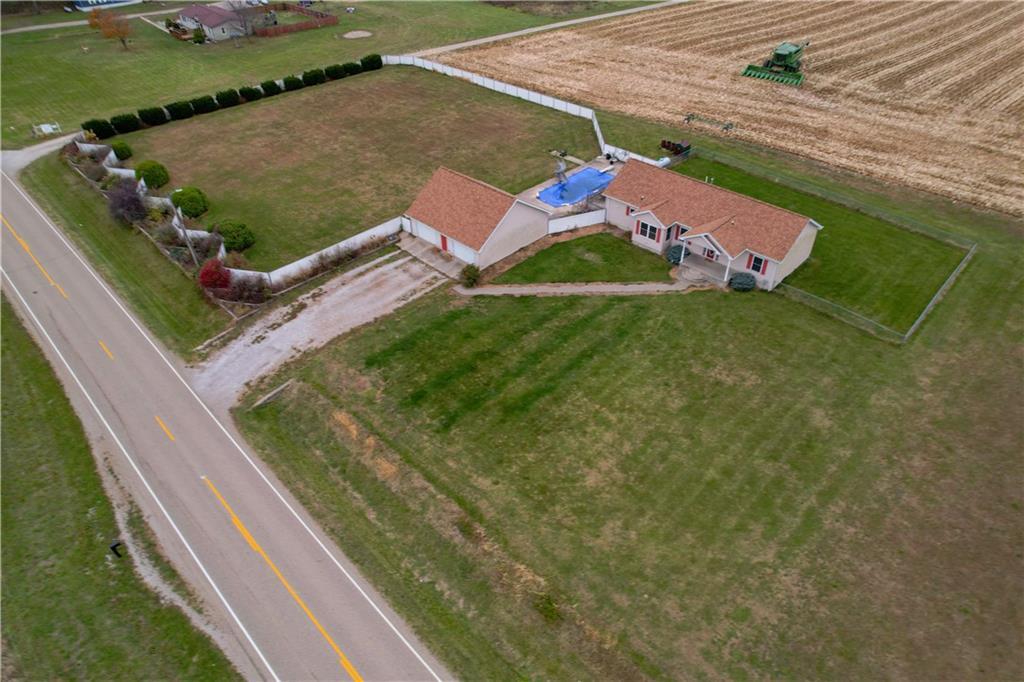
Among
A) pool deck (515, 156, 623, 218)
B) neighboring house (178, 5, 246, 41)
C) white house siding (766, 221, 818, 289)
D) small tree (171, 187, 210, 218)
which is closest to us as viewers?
white house siding (766, 221, 818, 289)

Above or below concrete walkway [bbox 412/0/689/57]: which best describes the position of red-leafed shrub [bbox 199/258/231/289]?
below

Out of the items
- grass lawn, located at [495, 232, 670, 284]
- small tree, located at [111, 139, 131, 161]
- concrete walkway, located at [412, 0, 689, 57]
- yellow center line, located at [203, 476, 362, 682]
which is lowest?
yellow center line, located at [203, 476, 362, 682]

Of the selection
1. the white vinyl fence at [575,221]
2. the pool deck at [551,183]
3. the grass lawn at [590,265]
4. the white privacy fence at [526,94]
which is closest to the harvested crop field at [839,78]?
the white privacy fence at [526,94]

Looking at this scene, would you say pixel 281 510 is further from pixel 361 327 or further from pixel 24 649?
pixel 361 327

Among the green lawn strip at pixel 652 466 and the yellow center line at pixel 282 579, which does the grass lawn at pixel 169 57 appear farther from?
the yellow center line at pixel 282 579

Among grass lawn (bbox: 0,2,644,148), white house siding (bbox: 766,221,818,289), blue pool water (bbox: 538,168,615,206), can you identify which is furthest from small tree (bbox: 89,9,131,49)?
white house siding (bbox: 766,221,818,289)

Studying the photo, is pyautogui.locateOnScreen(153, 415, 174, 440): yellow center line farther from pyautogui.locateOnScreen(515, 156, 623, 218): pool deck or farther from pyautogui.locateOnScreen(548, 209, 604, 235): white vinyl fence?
pyautogui.locateOnScreen(548, 209, 604, 235): white vinyl fence

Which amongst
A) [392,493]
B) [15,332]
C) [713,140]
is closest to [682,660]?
[392,493]
